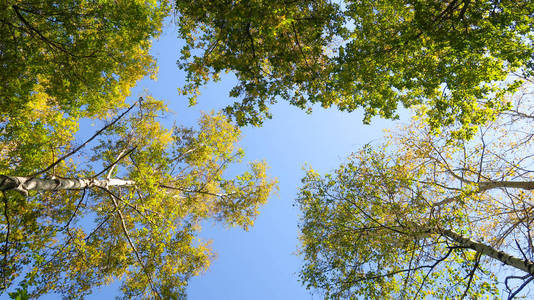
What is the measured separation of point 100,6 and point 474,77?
399 inches

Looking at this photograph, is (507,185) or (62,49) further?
(507,185)

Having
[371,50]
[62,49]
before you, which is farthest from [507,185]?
[62,49]

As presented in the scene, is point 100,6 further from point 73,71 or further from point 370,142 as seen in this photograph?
point 370,142

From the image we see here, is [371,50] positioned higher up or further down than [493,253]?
higher up

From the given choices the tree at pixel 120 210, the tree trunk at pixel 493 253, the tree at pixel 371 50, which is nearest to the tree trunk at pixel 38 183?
the tree at pixel 120 210

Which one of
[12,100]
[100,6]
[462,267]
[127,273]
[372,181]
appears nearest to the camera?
[462,267]

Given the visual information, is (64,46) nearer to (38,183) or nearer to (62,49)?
(62,49)

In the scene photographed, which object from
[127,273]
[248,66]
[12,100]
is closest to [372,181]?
[248,66]

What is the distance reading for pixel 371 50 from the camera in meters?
6.50

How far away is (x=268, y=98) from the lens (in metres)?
7.12

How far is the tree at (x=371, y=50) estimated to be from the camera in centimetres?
540

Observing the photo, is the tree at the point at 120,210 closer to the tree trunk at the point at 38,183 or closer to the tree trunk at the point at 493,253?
the tree trunk at the point at 38,183

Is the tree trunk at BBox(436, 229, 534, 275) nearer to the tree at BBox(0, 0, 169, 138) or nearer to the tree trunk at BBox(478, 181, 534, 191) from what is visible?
the tree trunk at BBox(478, 181, 534, 191)

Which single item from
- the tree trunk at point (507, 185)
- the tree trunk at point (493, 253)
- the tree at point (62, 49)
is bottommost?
the tree trunk at point (493, 253)
